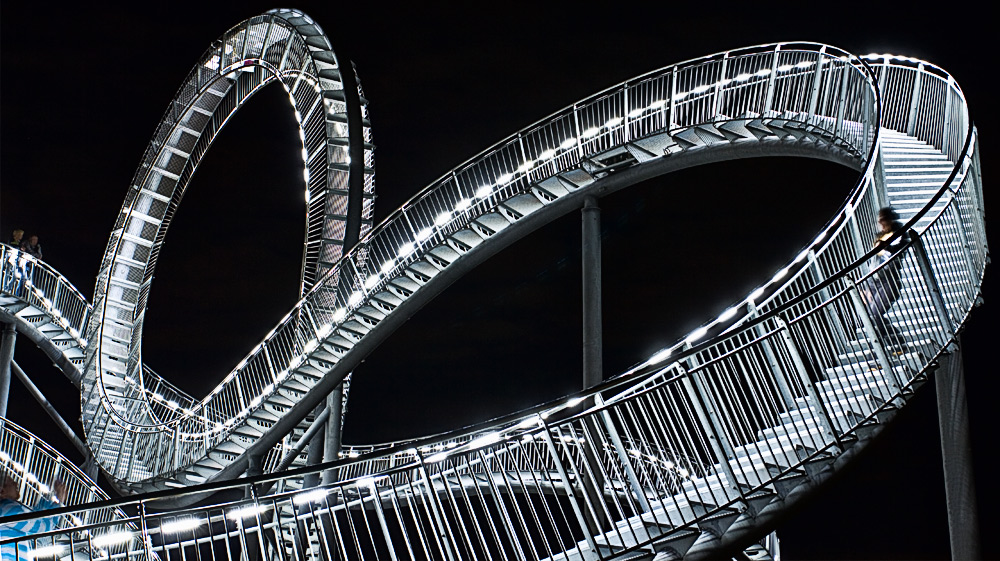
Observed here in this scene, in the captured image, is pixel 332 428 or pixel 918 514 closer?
pixel 332 428

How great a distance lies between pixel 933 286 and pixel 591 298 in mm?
6654

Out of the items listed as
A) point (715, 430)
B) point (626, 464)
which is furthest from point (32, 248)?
point (715, 430)

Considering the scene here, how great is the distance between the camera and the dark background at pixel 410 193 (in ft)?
87.0

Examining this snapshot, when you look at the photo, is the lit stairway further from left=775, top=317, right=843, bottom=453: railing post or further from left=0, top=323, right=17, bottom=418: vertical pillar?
left=0, top=323, right=17, bottom=418: vertical pillar

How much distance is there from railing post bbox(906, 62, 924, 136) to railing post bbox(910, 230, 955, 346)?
621cm

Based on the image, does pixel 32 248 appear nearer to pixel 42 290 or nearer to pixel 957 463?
pixel 42 290

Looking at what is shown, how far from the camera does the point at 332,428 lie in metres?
16.5

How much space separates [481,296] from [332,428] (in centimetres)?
1396

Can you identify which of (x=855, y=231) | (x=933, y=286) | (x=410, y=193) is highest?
(x=410, y=193)

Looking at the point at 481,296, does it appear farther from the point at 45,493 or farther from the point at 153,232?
the point at 45,493

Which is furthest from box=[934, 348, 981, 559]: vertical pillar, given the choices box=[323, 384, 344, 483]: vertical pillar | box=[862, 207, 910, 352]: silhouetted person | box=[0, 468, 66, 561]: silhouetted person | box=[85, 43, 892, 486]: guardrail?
box=[323, 384, 344, 483]: vertical pillar

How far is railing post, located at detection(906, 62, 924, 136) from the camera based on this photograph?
46.4ft

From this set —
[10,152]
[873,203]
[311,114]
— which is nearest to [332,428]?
[311,114]

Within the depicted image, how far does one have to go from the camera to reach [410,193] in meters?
29.7
